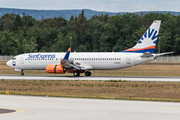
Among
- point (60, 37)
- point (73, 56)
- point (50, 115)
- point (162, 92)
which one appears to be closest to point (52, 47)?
point (60, 37)

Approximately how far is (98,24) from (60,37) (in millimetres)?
18603

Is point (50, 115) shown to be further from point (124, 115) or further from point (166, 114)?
point (166, 114)

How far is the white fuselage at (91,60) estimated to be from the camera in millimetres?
43094

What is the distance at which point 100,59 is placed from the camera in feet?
145

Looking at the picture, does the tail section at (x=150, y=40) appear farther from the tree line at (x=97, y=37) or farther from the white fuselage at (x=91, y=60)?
the tree line at (x=97, y=37)

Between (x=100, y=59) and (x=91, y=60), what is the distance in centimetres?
143

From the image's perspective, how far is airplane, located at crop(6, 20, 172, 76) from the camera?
139ft

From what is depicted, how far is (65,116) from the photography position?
1412cm

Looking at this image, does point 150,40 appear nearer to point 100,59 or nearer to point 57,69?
point 100,59

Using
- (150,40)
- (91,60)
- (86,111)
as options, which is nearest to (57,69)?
(91,60)

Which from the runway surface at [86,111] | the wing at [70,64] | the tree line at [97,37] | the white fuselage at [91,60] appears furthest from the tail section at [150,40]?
the tree line at [97,37]

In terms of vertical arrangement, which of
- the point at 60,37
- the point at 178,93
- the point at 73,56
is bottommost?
the point at 178,93

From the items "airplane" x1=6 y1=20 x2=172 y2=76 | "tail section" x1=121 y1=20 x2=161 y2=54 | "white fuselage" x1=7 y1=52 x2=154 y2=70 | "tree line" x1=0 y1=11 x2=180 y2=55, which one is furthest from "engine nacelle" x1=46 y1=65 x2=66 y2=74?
"tree line" x1=0 y1=11 x2=180 y2=55

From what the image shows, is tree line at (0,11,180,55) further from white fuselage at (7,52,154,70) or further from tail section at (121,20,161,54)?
tail section at (121,20,161,54)
